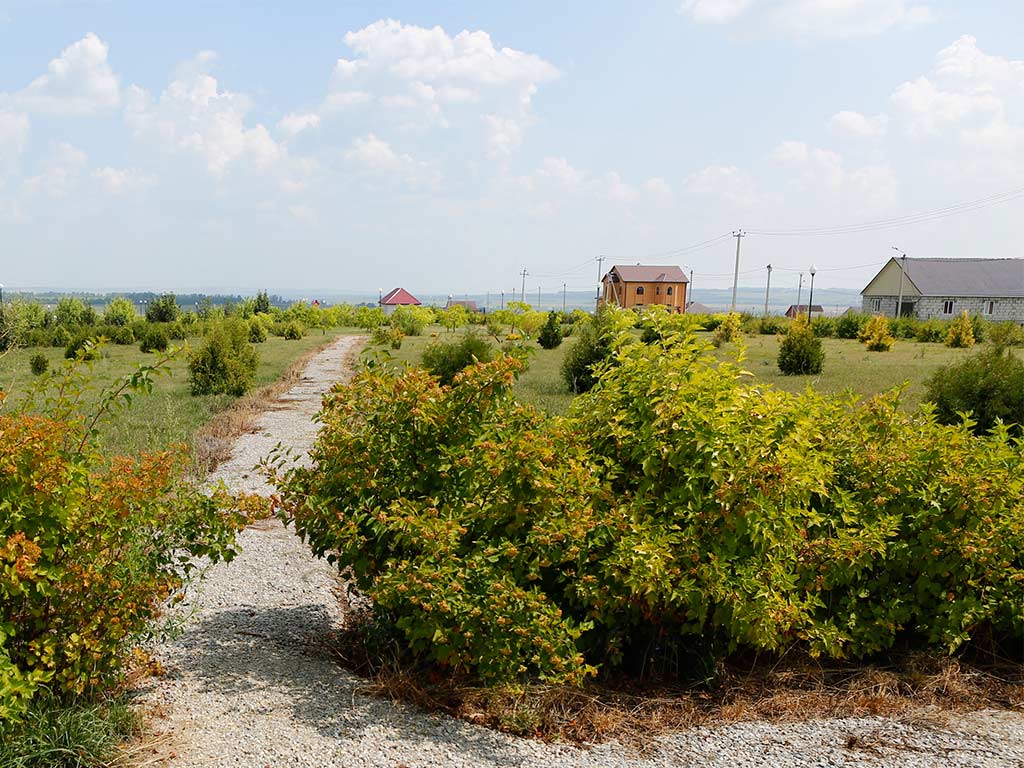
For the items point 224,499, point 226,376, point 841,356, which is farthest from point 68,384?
point 841,356

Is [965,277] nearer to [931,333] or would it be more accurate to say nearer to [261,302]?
[931,333]

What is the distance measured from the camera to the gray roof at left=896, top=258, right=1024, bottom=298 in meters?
44.0

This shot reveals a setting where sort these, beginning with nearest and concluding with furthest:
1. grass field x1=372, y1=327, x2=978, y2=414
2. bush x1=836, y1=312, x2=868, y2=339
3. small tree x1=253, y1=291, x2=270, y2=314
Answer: grass field x1=372, y1=327, x2=978, y2=414 → bush x1=836, y1=312, x2=868, y2=339 → small tree x1=253, y1=291, x2=270, y2=314

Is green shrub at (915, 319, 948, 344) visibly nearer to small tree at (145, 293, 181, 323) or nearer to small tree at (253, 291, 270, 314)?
small tree at (145, 293, 181, 323)

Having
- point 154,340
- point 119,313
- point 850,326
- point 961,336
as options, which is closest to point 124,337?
point 154,340

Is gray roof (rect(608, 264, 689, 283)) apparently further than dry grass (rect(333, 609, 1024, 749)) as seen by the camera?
Yes

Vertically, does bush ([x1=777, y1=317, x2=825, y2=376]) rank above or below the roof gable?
below

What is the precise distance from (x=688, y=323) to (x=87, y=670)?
2.54 meters

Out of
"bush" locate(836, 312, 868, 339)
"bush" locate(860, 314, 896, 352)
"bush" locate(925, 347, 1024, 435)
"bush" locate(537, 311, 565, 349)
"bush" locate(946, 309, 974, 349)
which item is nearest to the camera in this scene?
"bush" locate(925, 347, 1024, 435)

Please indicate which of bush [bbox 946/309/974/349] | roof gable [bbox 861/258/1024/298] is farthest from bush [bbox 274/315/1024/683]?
roof gable [bbox 861/258/1024/298]

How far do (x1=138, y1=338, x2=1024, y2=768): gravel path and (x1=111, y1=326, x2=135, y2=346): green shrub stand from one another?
2609 cm

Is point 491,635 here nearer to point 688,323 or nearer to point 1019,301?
point 688,323

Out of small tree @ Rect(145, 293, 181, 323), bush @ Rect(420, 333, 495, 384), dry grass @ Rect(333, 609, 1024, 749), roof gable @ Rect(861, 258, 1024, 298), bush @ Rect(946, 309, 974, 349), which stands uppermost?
roof gable @ Rect(861, 258, 1024, 298)

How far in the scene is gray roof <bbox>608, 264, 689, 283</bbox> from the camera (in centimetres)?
6116
